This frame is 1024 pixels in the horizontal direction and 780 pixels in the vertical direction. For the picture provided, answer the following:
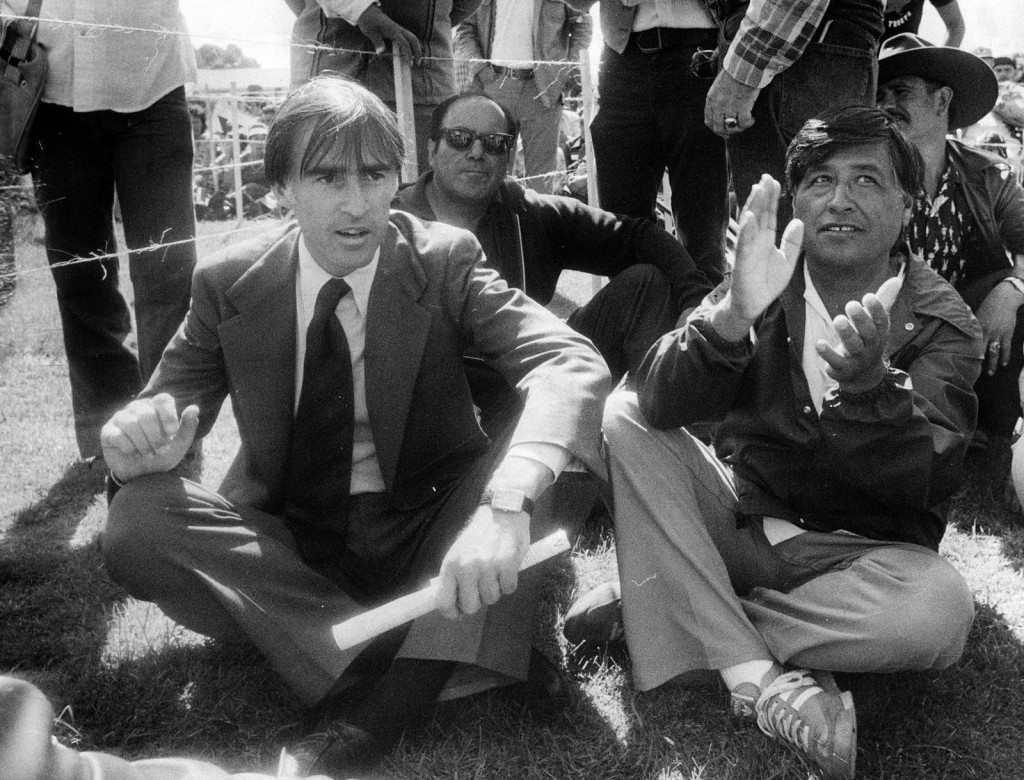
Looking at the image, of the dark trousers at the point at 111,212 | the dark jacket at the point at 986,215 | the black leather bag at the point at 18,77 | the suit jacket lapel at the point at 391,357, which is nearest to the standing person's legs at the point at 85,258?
the dark trousers at the point at 111,212

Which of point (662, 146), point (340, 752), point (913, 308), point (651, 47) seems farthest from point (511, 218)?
point (340, 752)

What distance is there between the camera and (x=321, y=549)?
243 cm

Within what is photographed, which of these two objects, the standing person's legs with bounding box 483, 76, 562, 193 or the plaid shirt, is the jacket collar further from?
the standing person's legs with bounding box 483, 76, 562, 193

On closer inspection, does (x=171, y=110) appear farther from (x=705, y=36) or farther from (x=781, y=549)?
(x=781, y=549)

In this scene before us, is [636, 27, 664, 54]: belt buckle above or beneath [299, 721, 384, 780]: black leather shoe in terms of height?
above

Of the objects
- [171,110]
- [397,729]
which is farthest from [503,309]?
[171,110]

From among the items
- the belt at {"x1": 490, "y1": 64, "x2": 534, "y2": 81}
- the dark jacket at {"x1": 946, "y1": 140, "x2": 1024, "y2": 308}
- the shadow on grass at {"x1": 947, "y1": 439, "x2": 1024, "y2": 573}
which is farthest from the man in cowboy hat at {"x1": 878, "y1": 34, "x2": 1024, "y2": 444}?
the belt at {"x1": 490, "y1": 64, "x2": 534, "y2": 81}

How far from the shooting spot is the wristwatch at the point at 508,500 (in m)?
1.87

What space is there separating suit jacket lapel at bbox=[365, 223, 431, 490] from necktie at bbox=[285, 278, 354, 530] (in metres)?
0.07

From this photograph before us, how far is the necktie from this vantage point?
233cm

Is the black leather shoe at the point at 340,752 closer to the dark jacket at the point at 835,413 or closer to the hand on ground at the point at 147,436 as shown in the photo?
the hand on ground at the point at 147,436

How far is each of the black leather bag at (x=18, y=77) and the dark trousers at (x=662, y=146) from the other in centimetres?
198

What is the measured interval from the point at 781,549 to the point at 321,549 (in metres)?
1.10

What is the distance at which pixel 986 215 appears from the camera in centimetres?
335
